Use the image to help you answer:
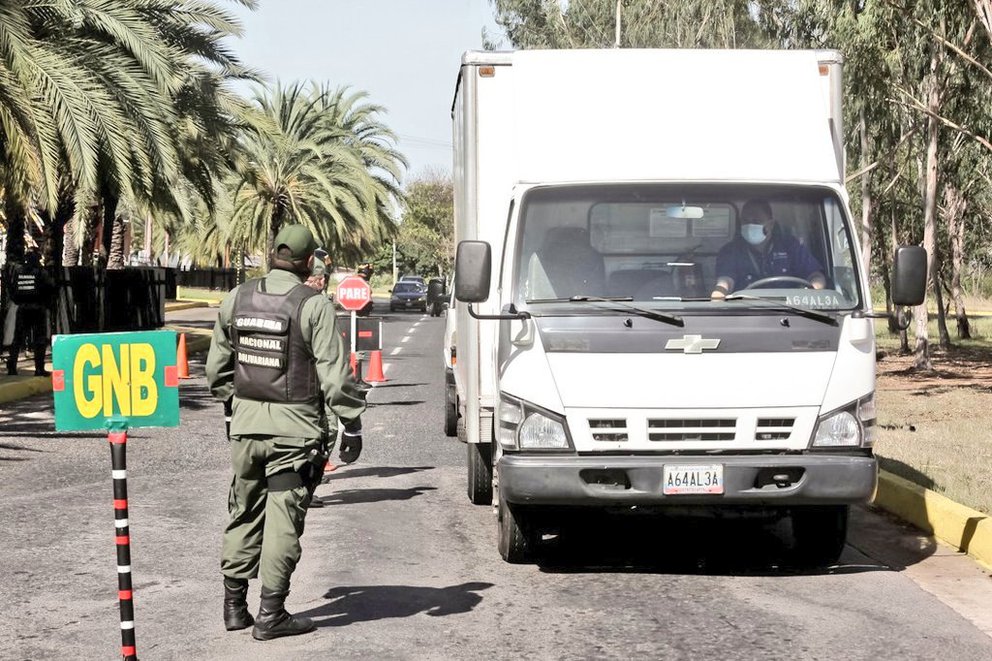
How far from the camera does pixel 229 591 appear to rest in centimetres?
645

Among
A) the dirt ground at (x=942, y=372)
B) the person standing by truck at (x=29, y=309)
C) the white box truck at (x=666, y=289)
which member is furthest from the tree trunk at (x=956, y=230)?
the white box truck at (x=666, y=289)

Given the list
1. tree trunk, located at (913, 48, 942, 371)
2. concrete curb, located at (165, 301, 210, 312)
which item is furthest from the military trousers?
concrete curb, located at (165, 301, 210, 312)

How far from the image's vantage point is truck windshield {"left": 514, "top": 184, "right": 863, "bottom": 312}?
7996 mm

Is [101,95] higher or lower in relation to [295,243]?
higher

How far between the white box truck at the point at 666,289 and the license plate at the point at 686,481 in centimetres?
1

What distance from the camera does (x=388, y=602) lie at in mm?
7102

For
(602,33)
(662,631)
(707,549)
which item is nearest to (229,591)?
(662,631)

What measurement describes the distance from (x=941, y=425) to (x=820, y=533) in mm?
7741

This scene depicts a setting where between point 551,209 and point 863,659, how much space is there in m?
3.20

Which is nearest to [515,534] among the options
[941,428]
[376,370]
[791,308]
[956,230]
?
[791,308]

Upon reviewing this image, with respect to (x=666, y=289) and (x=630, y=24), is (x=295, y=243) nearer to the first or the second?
(x=666, y=289)

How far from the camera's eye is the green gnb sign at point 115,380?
18.1 feet

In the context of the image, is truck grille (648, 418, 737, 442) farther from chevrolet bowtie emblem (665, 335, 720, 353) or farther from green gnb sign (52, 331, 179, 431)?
green gnb sign (52, 331, 179, 431)

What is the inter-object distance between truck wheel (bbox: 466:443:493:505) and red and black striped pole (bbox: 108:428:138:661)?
14.8 feet
